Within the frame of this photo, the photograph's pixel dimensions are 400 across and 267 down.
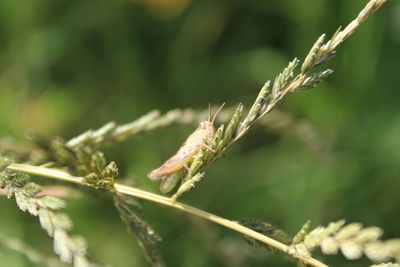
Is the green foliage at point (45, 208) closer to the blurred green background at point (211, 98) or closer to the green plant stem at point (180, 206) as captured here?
the green plant stem at point (180, 206)

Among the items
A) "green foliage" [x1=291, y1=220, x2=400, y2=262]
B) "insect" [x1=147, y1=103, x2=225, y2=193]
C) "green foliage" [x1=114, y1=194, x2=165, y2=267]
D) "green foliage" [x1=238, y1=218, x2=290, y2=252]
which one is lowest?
"green foliage" [x1=291, y1=220, x2=400, y2=262]

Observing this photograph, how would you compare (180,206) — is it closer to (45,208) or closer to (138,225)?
(138,225)

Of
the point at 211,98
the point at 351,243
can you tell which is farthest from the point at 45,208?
the point at 211,98

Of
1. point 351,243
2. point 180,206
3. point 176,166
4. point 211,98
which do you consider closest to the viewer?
point 351,243

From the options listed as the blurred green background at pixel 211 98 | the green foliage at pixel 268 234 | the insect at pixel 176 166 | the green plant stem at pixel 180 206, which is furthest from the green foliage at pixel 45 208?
the blurred green background at pixel 211 98

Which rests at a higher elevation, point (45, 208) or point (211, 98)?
point (211, 98)

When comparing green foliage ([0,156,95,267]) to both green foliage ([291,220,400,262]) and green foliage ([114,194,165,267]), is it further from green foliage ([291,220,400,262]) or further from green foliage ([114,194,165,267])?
green foliage ([291,220,400,262])

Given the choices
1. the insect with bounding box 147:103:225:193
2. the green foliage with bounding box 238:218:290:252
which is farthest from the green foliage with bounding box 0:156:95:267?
the insect with bounding box 147:103:225:193

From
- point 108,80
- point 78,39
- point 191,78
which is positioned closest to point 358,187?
point 191,78

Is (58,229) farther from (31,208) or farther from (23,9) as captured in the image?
(23,9)
